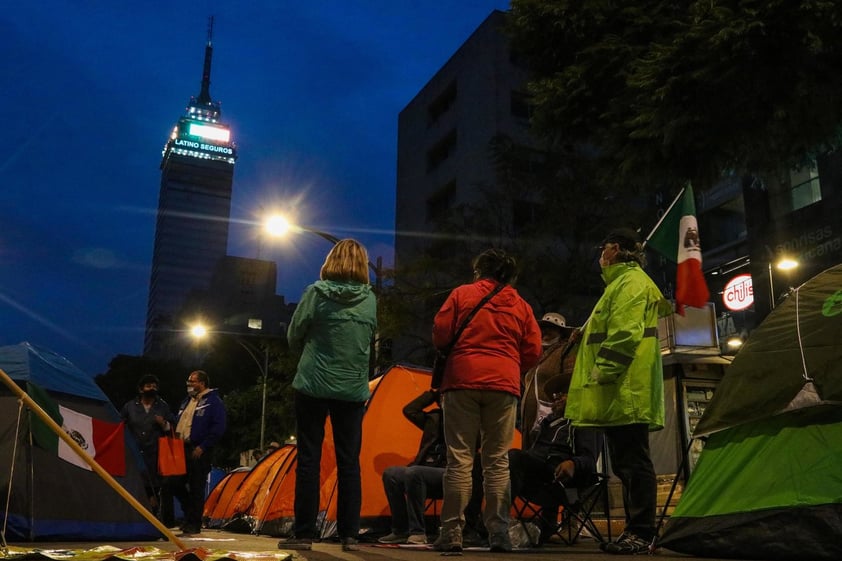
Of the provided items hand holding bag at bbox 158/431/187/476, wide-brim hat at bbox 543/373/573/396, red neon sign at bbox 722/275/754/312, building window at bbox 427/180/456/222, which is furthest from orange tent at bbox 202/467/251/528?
building window at bbox 427/180/456/222

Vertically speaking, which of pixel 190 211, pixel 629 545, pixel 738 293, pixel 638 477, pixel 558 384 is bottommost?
pixel 629 545

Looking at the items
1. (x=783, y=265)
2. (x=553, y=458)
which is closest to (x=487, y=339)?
(x=553, y=458)

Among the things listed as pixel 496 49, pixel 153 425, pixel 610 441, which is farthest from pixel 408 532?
pixel 496 49

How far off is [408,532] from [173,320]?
4851 inches

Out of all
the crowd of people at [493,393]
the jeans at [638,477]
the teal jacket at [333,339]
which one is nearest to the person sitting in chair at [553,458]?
the crowd of people at [493,393]

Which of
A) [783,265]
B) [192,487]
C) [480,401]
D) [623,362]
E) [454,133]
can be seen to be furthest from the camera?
[454,133]

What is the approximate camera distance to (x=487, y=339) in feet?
17.1

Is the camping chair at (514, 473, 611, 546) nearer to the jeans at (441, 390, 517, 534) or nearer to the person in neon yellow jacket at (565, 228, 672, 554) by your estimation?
the person in neon yellow jacket at (565, 228, 672, 554)

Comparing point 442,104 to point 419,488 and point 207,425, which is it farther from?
point 419,488

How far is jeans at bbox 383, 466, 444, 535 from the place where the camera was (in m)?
6.69

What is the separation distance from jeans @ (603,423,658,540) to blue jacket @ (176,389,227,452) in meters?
5.07

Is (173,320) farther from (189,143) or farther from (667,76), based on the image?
(667,76)

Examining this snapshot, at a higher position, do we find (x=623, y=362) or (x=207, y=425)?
(x=623, y=362)

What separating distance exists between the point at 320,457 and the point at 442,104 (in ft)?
105
